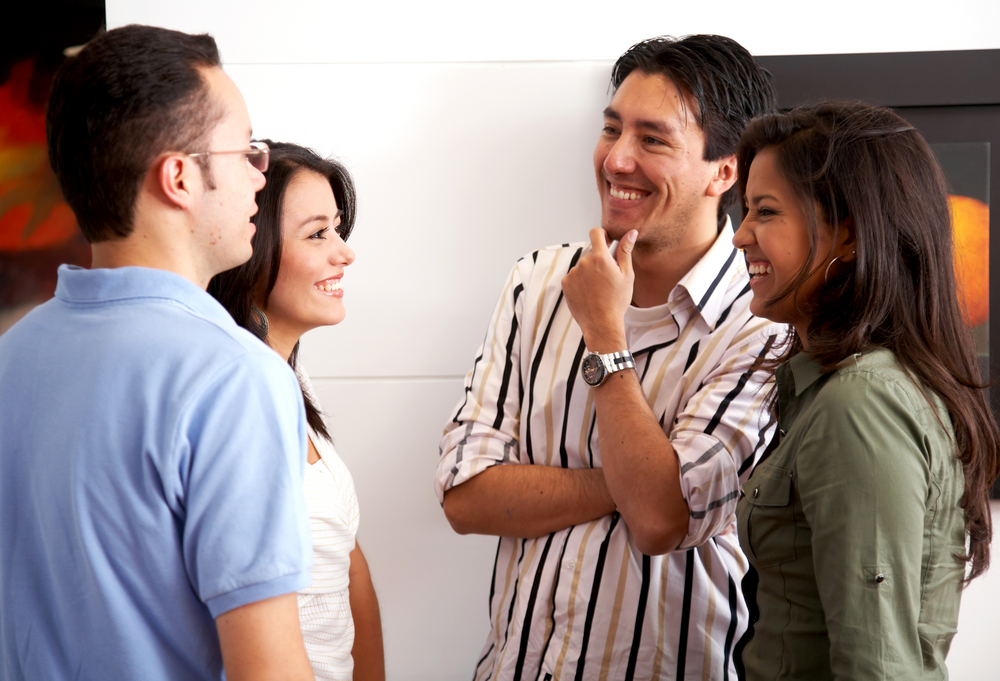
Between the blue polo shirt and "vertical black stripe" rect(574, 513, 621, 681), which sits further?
"vertical black stripe" rect(574, 513, 621, 681)

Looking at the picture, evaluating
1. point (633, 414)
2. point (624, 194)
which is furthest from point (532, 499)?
point (624, 194)

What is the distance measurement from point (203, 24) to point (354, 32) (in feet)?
1.42

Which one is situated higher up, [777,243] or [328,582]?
[777,243]

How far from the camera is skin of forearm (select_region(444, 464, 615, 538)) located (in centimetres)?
150

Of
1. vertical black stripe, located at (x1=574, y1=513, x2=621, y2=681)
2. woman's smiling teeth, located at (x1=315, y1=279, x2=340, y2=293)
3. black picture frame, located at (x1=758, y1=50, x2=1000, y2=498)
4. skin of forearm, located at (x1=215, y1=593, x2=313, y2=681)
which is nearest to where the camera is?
skin of forearm, located at (x1=215, y1=593, x2=313, y2=681)

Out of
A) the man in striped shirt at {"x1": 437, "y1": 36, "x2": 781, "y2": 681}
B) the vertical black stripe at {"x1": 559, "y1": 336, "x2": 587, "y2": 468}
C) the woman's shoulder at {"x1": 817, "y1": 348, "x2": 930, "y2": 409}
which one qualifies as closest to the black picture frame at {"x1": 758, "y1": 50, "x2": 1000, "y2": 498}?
the man in striped shirt at {"x1": 437, "y1": 36, "x2": 781, "y2": 681}

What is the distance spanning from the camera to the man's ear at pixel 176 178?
2.89ft

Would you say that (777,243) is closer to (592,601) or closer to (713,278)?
(713,278)

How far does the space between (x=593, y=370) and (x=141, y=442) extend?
91cm

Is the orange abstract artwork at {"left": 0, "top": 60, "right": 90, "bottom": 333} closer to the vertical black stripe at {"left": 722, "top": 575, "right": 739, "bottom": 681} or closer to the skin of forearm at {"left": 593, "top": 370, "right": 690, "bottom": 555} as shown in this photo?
the skin of forearm at {"left": 593, "top": 370, "right": 690, "bottom": 555}

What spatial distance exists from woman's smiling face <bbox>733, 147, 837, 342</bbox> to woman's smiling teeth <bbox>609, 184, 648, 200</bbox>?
1.33ft

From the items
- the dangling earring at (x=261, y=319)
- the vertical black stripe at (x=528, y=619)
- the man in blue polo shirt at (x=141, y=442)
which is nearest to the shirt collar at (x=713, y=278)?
the vertical black stripe at (x=528, y=619)

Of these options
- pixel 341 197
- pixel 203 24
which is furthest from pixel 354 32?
pixel 341 197

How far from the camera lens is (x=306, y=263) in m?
1.67
